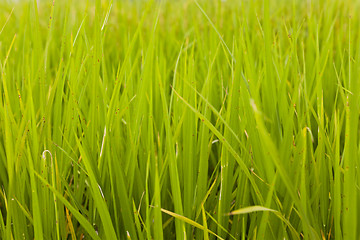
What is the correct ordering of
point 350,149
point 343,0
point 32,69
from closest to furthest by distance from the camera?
point 350,149 < point 32,69 < point 343,0

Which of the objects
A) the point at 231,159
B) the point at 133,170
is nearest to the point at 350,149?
the point at 231,159

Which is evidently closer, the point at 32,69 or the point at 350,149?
the point at 350,149

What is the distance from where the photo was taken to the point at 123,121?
864 mm

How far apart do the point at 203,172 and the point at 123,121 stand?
0.25 metres

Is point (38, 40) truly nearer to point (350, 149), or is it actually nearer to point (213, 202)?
point (213, 202)

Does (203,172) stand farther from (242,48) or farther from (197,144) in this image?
(242,48)

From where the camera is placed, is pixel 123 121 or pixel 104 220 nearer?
pixel 104 220

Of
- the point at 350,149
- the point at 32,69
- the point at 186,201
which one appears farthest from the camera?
the point at 32,69

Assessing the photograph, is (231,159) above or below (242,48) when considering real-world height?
below

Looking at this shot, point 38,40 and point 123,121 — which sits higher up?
point 38,40

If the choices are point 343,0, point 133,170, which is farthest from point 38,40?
point 343,0

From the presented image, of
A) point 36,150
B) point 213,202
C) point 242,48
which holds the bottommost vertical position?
point 213,202

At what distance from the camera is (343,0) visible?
210 cm

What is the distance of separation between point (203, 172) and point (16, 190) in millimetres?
291
